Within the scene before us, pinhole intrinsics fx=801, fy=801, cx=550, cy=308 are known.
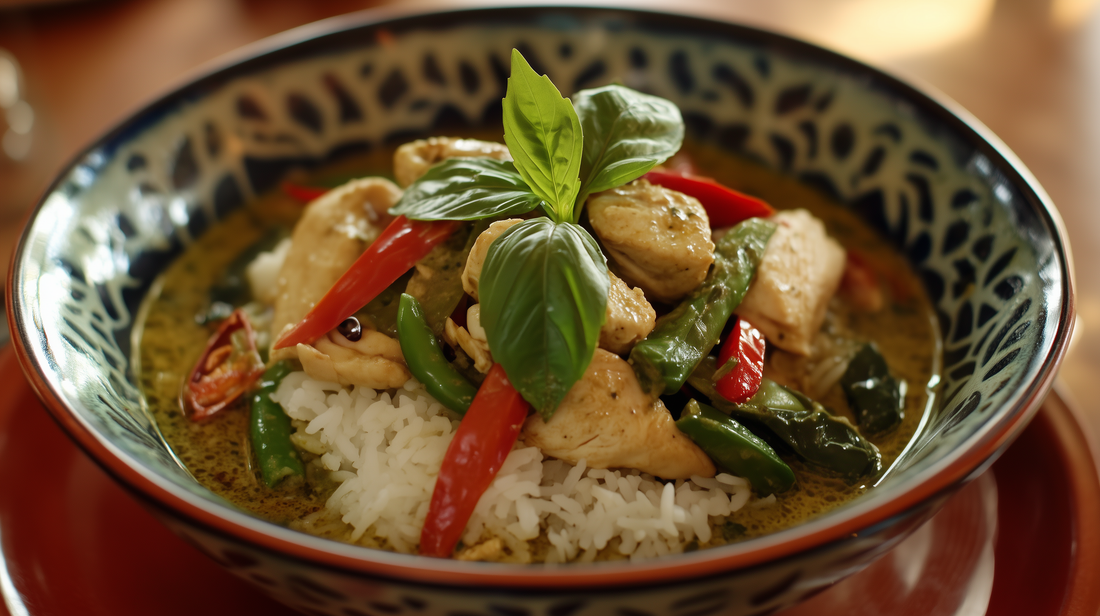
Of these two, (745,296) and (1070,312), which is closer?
(1070,312)

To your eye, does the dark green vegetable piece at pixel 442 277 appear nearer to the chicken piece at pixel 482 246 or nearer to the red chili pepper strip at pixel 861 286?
the chicken piece at pixel 482 246

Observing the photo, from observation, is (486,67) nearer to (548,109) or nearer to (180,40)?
(548,109)

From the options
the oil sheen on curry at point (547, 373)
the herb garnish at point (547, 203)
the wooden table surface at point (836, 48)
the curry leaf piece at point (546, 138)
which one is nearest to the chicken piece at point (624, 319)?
the oil sheen on curry at point (547, 373)

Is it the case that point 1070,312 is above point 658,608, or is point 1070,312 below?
above

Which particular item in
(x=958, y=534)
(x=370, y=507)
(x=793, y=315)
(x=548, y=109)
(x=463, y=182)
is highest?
(x=548, y=109)

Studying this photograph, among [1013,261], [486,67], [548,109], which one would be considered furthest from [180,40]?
[1013,261]
